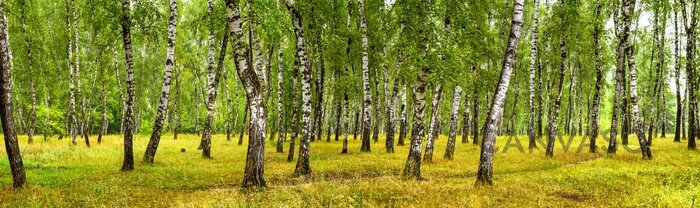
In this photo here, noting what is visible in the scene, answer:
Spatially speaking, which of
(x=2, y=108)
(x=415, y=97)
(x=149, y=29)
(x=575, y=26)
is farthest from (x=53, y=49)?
(x=575, y=26)

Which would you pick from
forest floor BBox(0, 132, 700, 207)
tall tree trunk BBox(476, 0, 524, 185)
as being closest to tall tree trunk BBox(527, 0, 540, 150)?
forest floor BBox(0, 132, 700, 207)

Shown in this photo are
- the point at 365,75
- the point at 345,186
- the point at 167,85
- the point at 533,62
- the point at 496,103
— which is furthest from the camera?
the point at 365,75

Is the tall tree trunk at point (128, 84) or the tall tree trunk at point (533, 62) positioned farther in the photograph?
the tall tree trunk at point (533, 62)

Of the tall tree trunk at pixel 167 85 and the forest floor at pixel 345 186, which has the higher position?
the tall tree trunk at pixel 167 85

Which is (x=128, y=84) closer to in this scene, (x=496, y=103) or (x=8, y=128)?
(x=8, y=128)

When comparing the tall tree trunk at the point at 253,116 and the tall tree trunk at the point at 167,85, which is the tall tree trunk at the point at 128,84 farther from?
the tall tree trunk at the point at 253,116

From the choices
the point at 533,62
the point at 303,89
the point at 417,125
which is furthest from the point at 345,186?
the point at 533,62

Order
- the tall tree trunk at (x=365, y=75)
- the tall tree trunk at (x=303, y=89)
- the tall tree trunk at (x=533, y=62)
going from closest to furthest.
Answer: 1. the tall tree trunk at (x=303, y=89)
2. the tall tree trunk at (x=533, y=62)
3. the tall tree trunk at (x=365, y=75)

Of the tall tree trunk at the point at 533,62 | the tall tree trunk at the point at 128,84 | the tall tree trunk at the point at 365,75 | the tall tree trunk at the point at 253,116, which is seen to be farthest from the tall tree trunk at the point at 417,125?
the tall tree trunk at the point at 533,62

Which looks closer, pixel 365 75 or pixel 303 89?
pixel 303 89

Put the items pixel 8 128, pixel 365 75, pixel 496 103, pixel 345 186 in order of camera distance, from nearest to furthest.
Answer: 1. pixel 8 128
2. pixel 345 186
3. pixel 496 103
4. pixel 365 75

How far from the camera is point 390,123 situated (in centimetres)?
2605

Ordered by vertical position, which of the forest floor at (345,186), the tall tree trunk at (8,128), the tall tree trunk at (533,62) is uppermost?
the tall tree trunk at (533,62)

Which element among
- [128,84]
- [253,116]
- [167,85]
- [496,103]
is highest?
[167,85]
